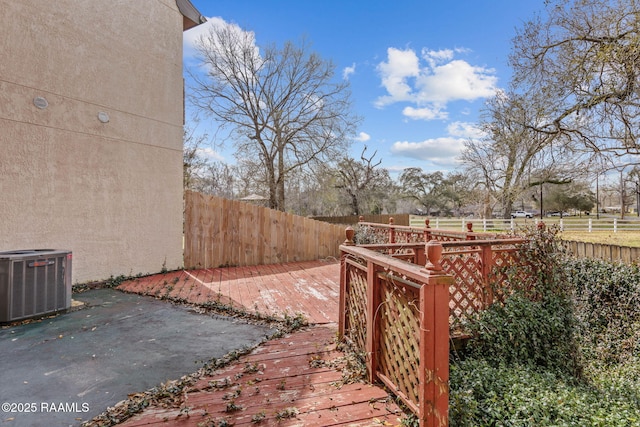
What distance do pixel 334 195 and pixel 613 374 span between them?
18997 millimetres

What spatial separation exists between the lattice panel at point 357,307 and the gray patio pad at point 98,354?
108 cm

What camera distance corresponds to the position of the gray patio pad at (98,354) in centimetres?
225

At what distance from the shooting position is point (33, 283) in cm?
396

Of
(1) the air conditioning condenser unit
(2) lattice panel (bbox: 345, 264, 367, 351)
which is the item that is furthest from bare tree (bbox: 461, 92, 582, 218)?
(1) the air conditioning condenser unit

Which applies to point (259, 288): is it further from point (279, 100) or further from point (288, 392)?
point (279, 100)

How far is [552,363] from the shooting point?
130 inches

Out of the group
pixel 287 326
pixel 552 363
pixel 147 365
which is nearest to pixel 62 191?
pixel 147 365

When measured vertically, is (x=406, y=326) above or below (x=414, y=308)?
below

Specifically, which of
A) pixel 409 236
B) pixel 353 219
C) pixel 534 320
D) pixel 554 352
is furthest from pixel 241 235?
pixel 353 219

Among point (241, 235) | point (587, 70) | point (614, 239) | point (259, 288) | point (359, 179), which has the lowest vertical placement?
point (259, 288)

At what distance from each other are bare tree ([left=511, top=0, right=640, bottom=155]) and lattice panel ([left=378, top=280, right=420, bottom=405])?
6137mm

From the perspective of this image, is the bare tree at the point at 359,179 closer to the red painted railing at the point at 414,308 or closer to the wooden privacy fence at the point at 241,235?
the wooden privacy fence at the point at 241,235

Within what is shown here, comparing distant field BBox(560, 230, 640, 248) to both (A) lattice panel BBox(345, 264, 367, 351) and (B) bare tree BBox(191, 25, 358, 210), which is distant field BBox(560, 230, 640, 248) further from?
(B) bare tree BBox(191, 25, 358, 210)

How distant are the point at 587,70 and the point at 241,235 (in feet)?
25.5
